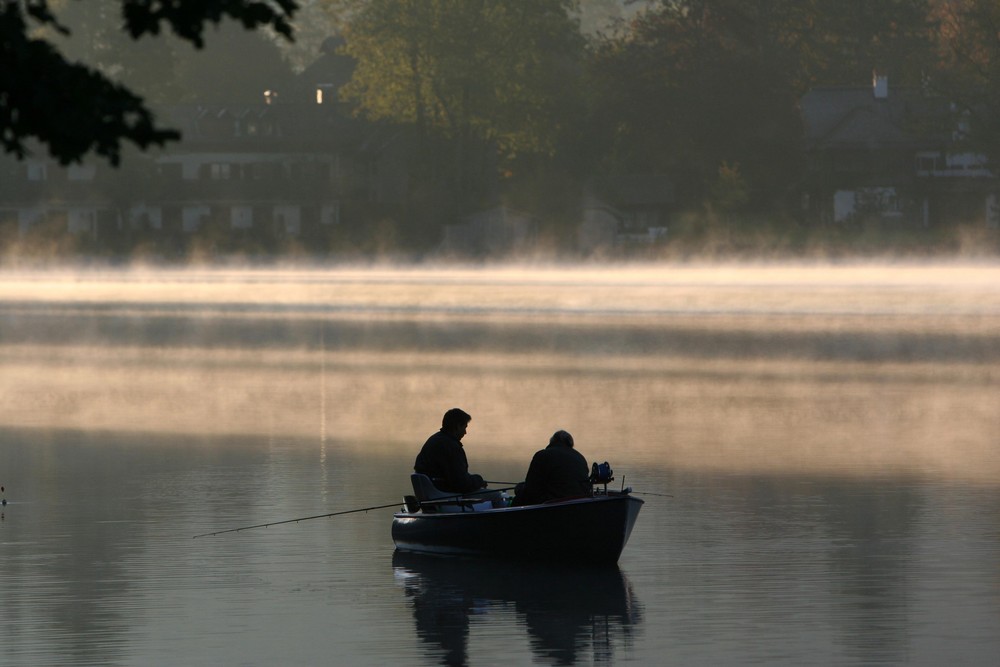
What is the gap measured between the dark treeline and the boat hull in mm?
92071

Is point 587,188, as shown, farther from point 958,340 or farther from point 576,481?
point 576,481

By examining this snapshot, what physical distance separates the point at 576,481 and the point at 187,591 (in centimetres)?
416

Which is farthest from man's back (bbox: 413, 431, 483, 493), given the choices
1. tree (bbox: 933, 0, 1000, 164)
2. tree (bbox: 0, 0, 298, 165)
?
tree (bbox: 933, 0, 1000, 164)

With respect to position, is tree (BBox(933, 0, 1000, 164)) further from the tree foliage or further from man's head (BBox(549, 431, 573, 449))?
man's head (BBox(549, 431, 573, 449))

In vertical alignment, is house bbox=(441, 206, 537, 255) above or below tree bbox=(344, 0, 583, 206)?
below

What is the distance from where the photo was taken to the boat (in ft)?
72.2

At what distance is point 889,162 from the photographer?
4983 inches

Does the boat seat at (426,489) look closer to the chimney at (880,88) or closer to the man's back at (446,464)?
the man's back at (446,464)

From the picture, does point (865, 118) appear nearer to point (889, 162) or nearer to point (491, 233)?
point (889, 162)

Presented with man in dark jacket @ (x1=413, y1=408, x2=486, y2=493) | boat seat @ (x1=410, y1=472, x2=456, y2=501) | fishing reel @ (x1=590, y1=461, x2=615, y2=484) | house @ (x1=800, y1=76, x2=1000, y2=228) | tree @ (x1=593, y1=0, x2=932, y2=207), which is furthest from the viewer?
house @ (x1=800, y1=76, x2=1000, y2=228)

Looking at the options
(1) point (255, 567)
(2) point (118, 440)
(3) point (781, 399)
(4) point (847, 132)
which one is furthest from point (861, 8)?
(1) point (255, 567)

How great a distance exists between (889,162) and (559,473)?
107601 millimetres

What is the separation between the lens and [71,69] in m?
11.1

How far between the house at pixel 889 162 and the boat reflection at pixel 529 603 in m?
99.9
